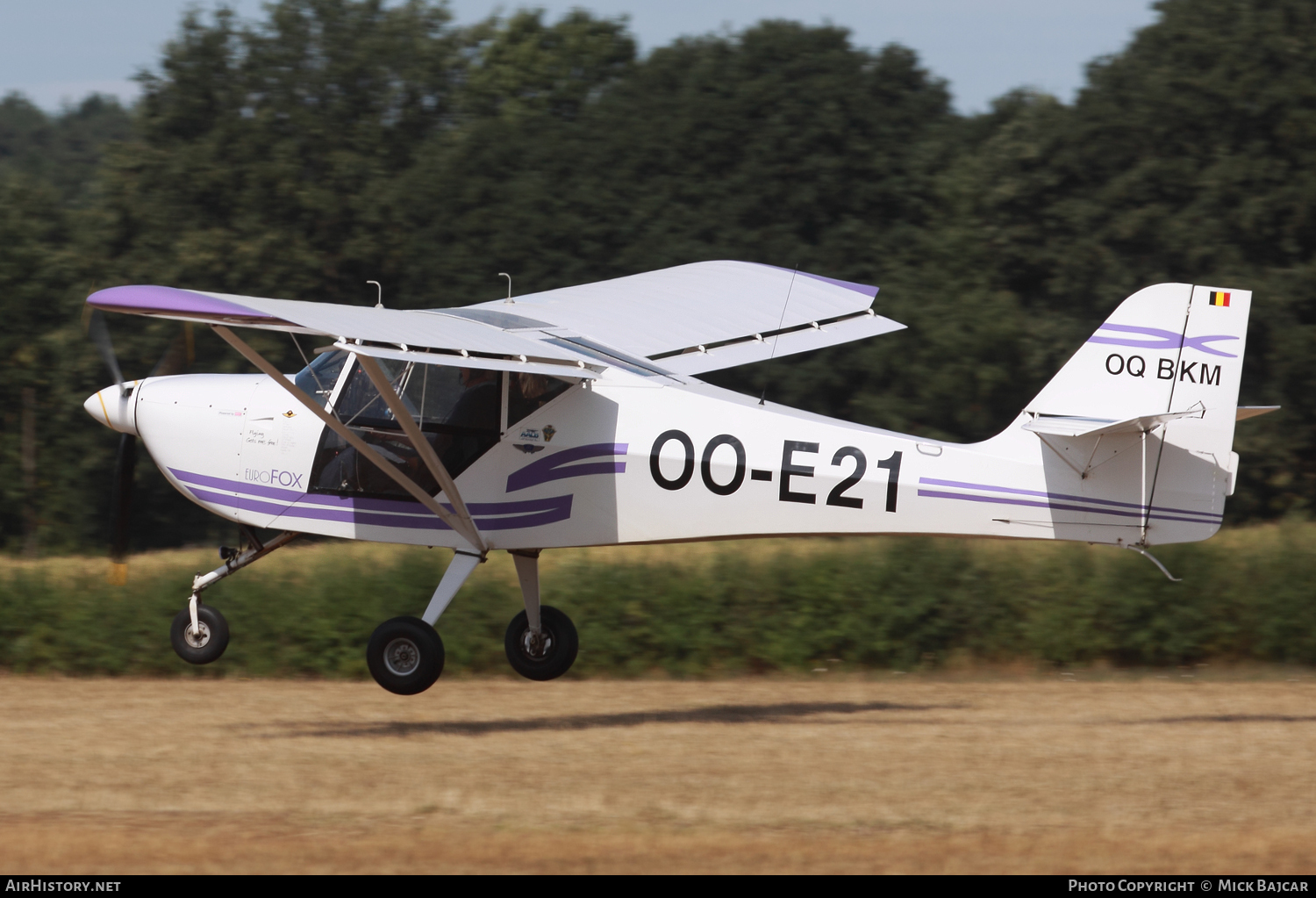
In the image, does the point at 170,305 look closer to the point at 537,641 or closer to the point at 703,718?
the point at 537,641

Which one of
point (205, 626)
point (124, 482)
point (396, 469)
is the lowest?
point (205, 626)

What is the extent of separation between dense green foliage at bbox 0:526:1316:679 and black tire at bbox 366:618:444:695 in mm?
6301

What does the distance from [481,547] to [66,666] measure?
28.9ft

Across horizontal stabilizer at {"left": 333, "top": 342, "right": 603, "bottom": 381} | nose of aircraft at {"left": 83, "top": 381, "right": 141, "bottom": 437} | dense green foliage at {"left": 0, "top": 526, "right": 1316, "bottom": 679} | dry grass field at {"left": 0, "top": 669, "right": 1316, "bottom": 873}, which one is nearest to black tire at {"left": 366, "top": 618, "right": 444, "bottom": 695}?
dry grass field at {"left": 0, "top": 669, "right": 1316, "bottom": 873}

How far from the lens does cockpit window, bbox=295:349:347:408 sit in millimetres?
10766

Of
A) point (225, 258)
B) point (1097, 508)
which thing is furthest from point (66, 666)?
point (225, 258)

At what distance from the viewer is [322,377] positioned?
426 inches

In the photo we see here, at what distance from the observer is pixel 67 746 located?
40.2 feet

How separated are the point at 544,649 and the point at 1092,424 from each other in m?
4.71

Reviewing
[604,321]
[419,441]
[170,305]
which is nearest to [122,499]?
[419,441]

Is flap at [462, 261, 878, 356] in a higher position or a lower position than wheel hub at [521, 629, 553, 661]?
higher

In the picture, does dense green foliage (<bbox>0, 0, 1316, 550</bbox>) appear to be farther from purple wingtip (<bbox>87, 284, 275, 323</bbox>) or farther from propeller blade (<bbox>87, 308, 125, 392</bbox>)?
Answer: purple wingtip (<bbox>87, 284, 275, 323</bbox>)

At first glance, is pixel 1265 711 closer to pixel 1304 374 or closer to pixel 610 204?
pixel 1304 374

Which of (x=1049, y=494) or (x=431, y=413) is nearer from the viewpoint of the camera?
(x=1049, y=494)
